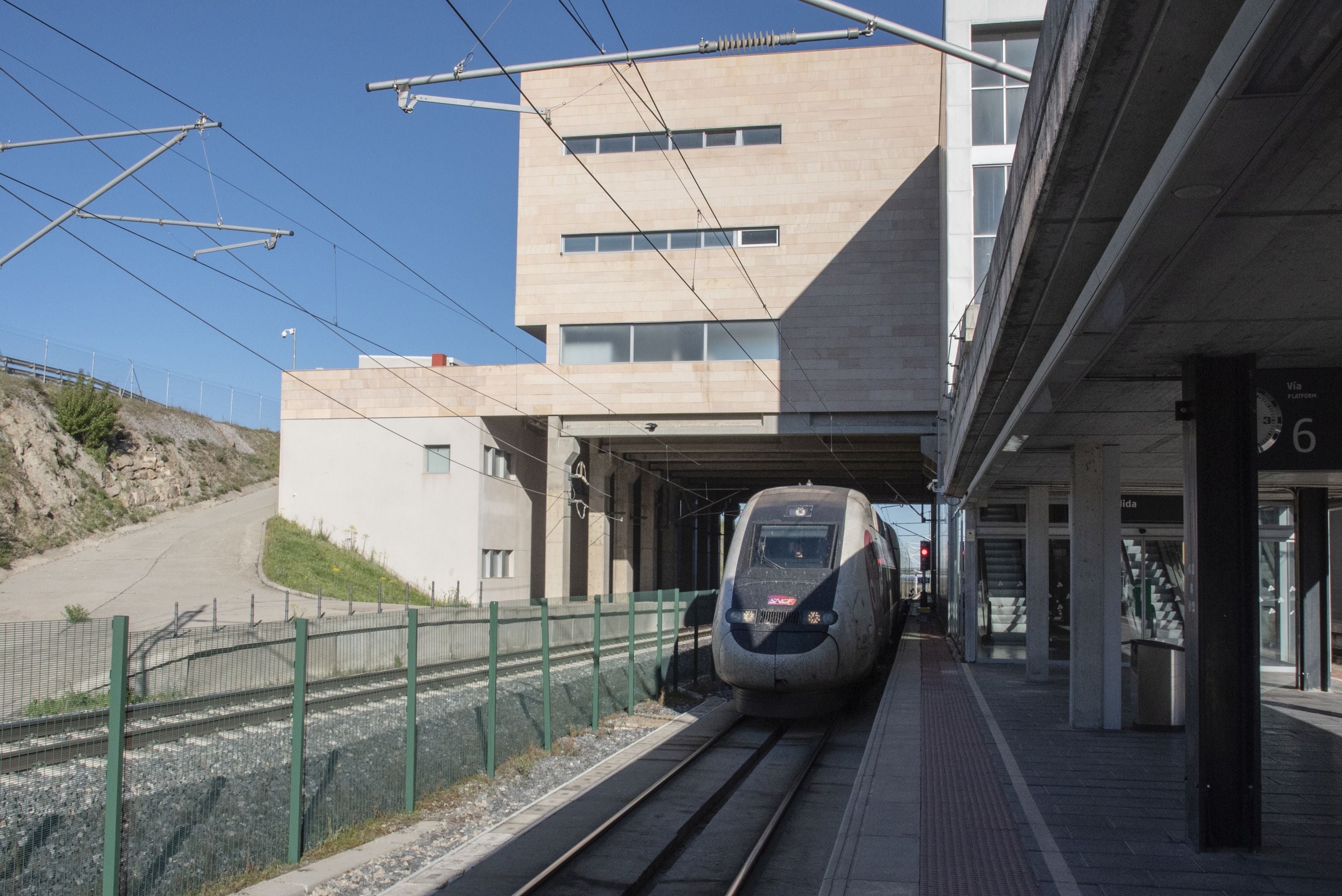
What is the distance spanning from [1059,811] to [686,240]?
2729 centimetres

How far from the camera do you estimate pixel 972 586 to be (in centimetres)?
2072

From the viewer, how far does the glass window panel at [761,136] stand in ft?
111

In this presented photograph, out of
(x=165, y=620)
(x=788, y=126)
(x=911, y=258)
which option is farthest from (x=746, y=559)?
(x=788, y=126)

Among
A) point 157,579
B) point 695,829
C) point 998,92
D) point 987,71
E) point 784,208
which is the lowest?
point 695,829

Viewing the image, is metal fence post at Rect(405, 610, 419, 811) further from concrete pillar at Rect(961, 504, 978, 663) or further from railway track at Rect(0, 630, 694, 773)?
concrete pillar at Rect(961, 504, 978, 663)

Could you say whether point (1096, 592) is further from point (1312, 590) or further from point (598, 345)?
point (598, 345)

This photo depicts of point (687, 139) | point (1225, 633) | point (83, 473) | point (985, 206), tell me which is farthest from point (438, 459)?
point (1225, 633)

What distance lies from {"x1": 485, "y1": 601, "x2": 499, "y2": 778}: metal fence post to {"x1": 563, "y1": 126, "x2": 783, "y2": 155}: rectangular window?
2526 cm

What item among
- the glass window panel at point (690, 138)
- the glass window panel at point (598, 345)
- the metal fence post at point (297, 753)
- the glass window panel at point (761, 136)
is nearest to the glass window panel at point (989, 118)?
the glass window panel at point (761, 136)

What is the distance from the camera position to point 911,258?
3228 cm

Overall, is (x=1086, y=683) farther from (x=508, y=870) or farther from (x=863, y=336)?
(x=863, y=336)

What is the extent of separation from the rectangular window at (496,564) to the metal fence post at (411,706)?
975 inches

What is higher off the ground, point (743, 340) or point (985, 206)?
point (985, 206)

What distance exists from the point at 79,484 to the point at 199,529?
4025 millimetres
